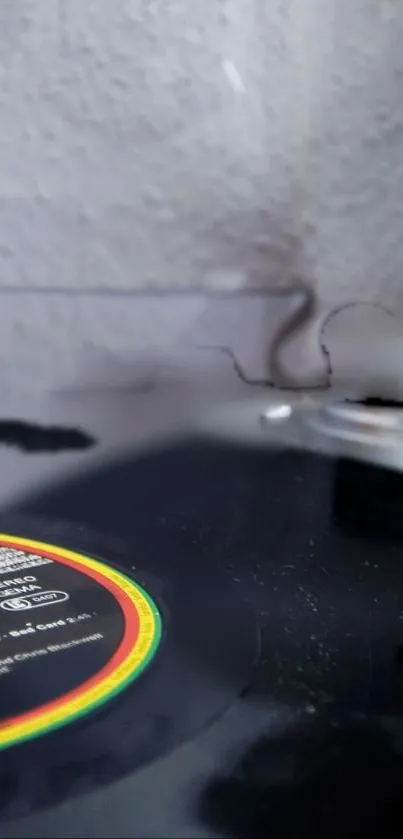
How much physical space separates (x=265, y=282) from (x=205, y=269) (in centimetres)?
6

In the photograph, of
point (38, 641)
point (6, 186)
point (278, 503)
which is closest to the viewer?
point (38, 641)

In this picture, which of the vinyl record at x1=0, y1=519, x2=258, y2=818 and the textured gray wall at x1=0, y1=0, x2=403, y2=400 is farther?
the textured gray wall at x1=0, y1=0, x2=403, y2=400

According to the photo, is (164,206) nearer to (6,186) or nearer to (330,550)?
(6,186)

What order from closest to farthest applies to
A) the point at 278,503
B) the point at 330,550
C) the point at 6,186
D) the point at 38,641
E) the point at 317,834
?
the point at 317,834
the point at 38,641
the point at 330,550
the point at 278,503
the point at 6,186

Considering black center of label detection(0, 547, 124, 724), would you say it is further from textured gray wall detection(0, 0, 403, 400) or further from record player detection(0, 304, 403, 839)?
textured gray wall detection(0, 0, 403, 400)

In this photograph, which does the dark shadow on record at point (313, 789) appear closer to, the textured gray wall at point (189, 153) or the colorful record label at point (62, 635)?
the colorful record label at point (62, 635)

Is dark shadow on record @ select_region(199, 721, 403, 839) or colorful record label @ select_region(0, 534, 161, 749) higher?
dark shadow on record @ select_region(199, 721, 403, 839)

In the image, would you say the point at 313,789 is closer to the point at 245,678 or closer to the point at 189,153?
the point at 245,678

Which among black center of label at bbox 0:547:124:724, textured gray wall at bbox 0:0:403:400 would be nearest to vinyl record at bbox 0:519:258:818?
black center of label at bbox 0:547:124:724

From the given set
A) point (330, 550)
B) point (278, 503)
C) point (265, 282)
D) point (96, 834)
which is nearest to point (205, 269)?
point (265, 282)

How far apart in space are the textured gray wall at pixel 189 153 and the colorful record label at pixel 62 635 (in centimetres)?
37

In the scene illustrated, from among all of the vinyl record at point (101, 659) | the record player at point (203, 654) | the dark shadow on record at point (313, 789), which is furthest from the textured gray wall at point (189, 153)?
the dark shadow on record at point (313, 789)

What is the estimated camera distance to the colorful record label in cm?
33

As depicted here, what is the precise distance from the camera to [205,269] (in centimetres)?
85
